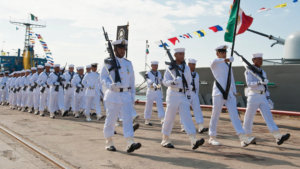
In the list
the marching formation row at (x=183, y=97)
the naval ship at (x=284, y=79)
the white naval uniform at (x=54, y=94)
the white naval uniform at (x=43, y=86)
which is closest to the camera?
the marching formation row at (x=183, y=97)

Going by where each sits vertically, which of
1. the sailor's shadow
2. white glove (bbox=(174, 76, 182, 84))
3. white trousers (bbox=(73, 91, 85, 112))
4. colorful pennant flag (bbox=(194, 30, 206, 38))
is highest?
colorful pennant flag (bbox=(194, 30, 206, 38))

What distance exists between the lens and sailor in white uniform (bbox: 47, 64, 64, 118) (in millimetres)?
11250

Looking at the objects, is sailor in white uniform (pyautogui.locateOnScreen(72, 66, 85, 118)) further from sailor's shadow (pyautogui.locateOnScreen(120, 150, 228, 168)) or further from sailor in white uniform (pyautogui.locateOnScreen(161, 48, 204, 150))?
sailor's shadow (pyautogui.locateOnScreen(120, 150, 228, 168))

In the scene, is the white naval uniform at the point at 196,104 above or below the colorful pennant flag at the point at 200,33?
below

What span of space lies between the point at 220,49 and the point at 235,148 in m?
1.98

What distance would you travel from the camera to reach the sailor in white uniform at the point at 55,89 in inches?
443

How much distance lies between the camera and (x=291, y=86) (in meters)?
15.4

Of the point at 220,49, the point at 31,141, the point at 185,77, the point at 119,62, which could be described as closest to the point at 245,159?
the point at 185,77

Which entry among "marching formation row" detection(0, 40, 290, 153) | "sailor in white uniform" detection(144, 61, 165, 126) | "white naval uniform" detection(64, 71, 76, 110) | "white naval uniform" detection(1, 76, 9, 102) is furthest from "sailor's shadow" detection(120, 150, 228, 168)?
"white naval uniform" detection(1, 76, 9, 102)

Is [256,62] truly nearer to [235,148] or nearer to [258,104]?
[258,104]

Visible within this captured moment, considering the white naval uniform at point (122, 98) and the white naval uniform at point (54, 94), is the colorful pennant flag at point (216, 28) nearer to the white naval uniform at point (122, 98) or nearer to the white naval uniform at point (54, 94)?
the white naval uniform at point (54, 94)

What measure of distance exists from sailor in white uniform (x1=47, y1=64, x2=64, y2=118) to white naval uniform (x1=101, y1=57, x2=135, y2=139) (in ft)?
21.6

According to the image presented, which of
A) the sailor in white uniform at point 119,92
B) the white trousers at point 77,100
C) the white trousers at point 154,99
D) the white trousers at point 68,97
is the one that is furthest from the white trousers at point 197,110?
the white trousers at point 68,97

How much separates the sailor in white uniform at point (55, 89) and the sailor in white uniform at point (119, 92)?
6.59m
